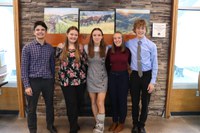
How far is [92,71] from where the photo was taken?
2580mm

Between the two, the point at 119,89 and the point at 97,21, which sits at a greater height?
the point at 97,21

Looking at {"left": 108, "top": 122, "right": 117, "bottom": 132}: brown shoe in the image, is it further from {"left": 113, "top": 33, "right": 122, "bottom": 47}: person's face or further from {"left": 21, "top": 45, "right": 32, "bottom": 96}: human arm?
{"left": 21, "top": 45, "right": 32, "bottom": 96}: human arm

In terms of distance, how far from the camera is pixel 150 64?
2.58 m

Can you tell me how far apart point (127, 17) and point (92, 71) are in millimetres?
1032

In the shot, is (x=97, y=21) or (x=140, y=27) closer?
(x=140, y=27)

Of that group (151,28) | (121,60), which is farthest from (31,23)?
(151,28)

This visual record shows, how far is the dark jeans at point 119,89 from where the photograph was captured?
102 inches

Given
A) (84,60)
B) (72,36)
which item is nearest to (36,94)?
(84,60)

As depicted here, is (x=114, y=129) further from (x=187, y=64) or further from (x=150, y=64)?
(x=187, y=64)

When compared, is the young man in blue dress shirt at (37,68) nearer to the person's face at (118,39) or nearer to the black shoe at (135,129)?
the person's face at (118,39)

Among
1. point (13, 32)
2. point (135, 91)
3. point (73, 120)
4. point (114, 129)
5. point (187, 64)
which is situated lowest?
point (114, 129)

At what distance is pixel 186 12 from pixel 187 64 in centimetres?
86

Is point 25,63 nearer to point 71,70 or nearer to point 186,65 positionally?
point 71,70

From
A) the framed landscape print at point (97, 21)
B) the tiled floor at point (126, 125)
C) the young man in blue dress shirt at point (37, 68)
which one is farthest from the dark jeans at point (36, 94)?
the framed landscape print at point (97, 21)
